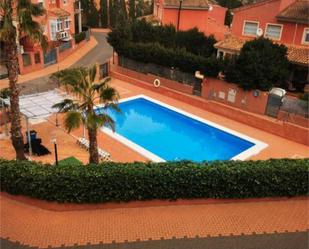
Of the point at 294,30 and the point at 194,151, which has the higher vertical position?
the point at 294,30

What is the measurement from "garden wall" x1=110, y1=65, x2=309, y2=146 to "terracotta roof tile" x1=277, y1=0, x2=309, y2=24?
962 cm

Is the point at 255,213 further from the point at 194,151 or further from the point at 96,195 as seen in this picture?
the point at 194,151

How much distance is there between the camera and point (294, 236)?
12227 millimetres

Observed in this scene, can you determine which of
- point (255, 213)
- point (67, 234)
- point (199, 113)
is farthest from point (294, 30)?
point (67, 234)

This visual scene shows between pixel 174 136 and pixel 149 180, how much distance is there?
35.3 ft

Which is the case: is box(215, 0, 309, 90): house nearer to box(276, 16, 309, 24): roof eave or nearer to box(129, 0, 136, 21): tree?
box(276, 16, 309, 24): roof eave

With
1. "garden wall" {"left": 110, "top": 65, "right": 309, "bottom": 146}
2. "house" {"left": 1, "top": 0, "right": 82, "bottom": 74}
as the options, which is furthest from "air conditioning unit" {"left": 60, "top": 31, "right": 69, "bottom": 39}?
"garden wall" {"left": 110, "top": 65, "right": 309, "bottom": 146}

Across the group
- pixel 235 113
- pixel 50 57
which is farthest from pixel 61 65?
pixel 235 113

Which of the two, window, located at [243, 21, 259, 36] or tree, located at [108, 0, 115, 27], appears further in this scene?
tree, located at [108, 0, 115, 27]

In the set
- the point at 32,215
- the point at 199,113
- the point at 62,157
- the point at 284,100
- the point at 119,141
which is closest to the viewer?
the point at 32,215

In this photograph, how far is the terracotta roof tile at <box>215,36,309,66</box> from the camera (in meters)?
26.3

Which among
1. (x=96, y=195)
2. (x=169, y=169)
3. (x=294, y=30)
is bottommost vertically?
(x=96, y=195)

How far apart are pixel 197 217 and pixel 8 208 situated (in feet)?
25.8

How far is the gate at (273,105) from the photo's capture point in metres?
23.0
